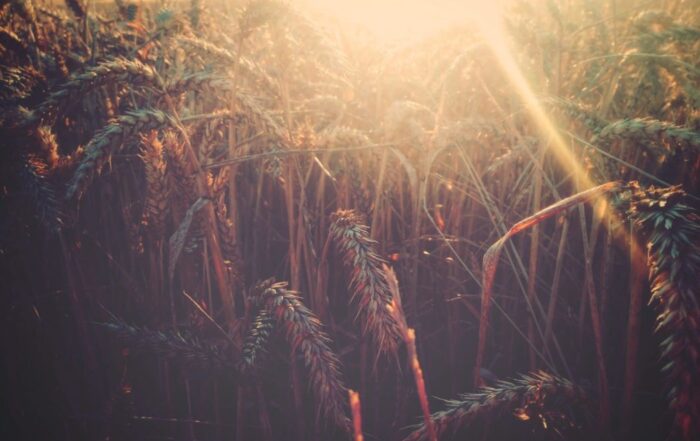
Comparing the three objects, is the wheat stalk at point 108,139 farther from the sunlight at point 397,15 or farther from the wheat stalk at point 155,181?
the sunlight at point 397,15

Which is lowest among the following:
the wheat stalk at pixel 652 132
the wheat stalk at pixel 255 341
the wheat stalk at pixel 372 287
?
the wheat stalk at pixel 255 341

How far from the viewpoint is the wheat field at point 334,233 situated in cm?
89

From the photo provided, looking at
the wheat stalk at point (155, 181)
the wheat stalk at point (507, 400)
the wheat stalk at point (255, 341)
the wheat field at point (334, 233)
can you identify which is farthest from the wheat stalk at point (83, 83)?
the wheat stalk at point (507, 400)

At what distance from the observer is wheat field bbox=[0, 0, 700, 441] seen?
0.89 meters

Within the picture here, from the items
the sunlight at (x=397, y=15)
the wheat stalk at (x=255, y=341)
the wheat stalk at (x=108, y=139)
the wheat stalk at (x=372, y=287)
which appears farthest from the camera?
the sunlight at (x=397, y=15)

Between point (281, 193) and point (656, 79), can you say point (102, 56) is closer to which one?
point (281, 193)

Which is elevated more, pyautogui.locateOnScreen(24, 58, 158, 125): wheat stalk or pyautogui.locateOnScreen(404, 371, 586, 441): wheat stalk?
pyautogui.locateOnScreen(24, 58, 158, 125): wheat stalk

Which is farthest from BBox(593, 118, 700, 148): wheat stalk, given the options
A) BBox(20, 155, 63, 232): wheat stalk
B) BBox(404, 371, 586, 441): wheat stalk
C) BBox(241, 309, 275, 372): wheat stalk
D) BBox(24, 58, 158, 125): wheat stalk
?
BBox(20, 155, 63, 232): wheat stalk

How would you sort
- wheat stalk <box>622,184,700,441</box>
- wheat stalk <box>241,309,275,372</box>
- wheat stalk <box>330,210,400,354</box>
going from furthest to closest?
wheat stalk <box>241,309,275,372</box> → wheat stalk <box>330,210,400,354</box> → wheat stalk <box>622,184,700,441</box>

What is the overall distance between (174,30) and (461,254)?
1.27 meters

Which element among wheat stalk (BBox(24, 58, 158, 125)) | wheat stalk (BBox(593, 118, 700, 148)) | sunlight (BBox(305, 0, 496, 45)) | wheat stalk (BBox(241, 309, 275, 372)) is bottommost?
wheat stalk (BBox(241, 309, 275, 372))

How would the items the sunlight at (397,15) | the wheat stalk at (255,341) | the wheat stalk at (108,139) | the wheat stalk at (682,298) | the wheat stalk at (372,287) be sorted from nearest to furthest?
the wheat stalk at (682,298), the wheat stalk at (372,287), the wheat stalk at (108,139), the wheat stalk at (255,341), the sunlight at (397,15)

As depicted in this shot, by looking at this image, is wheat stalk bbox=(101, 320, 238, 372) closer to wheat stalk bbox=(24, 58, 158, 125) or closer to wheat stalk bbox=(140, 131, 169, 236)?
wheat stalk bbox=(140, 131, 169, 236)

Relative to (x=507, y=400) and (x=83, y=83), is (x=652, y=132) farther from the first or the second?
(x=83, y=83)
